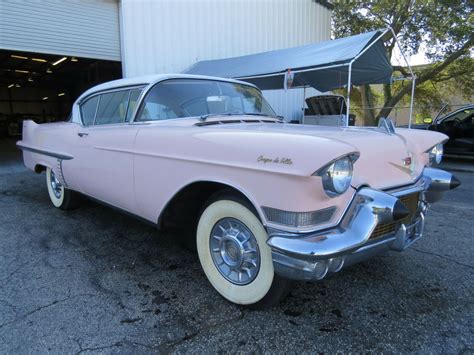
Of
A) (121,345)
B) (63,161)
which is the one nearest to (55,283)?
(121,345)

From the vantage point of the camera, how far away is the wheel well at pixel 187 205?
2.62m

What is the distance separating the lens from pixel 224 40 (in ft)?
37.8

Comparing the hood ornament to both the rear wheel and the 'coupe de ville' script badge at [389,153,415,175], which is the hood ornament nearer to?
the 'coupe de ville' script badge at [389,153,415,175]

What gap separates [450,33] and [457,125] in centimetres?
634

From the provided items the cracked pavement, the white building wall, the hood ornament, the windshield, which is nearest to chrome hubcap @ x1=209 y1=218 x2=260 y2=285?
→ the cracked pavement

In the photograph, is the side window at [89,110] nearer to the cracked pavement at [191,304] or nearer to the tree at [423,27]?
the cracked pavement at [191,304]

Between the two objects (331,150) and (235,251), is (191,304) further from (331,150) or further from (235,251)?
(331,150)

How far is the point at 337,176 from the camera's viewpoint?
6.42 feet

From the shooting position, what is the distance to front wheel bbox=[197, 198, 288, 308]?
224 cm

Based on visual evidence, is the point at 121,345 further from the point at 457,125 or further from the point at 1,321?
the point at 457,125

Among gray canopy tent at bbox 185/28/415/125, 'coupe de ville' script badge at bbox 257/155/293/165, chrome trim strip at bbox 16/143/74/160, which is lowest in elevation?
chrome trim strip at bbox 16/143/74/160

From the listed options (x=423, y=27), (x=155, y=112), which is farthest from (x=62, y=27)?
(x=423, y=27)

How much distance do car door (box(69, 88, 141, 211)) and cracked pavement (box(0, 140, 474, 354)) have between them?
581 mm

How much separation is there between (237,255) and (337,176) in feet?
2.87
